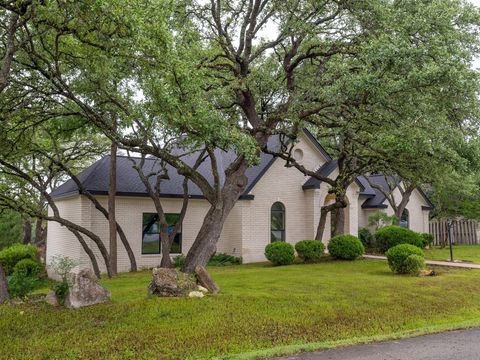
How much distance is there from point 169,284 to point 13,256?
544 inches

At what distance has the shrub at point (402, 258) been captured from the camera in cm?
1401

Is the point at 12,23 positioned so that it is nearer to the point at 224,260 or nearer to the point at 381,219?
the point at 224,260

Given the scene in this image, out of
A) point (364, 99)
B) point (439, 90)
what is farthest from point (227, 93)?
point (439, 90)

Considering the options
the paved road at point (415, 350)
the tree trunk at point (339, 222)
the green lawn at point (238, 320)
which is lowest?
the paved road at point (415, 350)

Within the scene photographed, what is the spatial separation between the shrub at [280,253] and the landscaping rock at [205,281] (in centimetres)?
756

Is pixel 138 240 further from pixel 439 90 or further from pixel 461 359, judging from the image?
pixel 461 359

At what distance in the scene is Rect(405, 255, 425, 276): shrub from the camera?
13.8m

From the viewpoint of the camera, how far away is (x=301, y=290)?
36.5 ft

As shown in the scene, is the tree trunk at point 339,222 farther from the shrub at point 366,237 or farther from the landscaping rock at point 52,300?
the landscaping rock at point 52,300

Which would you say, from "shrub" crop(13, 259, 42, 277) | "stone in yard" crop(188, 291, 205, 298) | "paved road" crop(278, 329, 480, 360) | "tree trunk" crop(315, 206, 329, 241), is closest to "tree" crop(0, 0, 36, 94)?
"stone in yard" crop(188, 291, 205, 298)

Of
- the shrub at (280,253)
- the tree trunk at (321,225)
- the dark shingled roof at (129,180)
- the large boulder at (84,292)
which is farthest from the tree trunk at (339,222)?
the large boulder at (84,292)

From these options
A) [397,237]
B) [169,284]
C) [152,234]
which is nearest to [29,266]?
[152,234]

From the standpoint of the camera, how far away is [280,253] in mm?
17703

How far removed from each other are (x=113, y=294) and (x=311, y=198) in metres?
12.5
